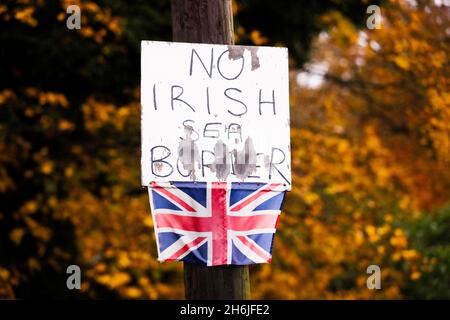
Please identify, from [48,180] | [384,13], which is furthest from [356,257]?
[48,180]

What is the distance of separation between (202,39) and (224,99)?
1.47 feet

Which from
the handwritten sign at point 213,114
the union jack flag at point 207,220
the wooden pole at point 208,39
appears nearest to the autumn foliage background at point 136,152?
the wooden pole at point 208,39

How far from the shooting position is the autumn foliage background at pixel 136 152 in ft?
33.6

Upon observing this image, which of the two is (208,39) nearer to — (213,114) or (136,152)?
(213,114)

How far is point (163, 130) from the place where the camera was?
16.7 feet

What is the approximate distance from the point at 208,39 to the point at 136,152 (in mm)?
7690

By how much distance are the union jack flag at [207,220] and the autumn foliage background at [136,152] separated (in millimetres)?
4270

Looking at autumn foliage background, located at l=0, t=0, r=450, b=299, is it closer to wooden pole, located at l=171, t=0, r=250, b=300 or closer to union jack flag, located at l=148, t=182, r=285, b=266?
wooden pole, located at l=171, t=0, r=250, b=300

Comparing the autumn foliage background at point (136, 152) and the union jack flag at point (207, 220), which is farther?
the autumn foliage background at point (136, 152)

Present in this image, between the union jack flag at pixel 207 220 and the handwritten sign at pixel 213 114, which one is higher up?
the handwritten sign at pixel 213 114

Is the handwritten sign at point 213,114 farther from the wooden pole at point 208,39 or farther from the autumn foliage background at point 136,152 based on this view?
the autumn foliage background at point 136,152

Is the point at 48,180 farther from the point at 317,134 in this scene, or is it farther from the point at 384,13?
the point at 384,13

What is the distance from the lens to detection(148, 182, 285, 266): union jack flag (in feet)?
16.9

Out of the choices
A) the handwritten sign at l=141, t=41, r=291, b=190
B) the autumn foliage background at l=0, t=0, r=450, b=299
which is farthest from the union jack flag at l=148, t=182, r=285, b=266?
the autumn foliage background at l=0, t=0, r=450, b=299
